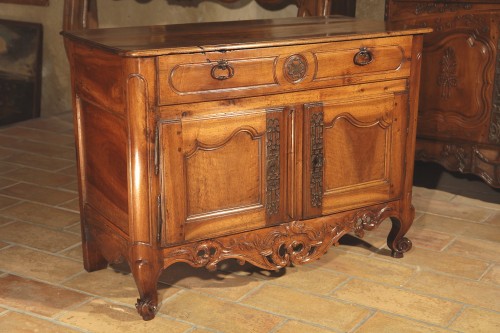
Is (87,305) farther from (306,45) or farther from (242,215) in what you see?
(306,45)

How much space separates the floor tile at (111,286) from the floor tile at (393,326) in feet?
2.51

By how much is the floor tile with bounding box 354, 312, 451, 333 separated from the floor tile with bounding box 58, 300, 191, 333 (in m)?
0.64

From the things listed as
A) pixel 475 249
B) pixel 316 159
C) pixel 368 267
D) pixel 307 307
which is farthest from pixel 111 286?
pixel 475 249

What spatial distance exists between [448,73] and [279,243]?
5.21 ft

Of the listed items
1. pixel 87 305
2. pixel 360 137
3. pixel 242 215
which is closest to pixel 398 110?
pixel 360 137

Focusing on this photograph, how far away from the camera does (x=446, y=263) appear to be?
11.9 ft

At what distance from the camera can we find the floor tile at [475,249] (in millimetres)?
3713

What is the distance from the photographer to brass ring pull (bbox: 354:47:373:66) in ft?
10.6

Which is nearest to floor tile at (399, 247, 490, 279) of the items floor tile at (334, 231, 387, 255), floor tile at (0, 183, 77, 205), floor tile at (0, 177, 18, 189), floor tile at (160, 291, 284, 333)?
floor tile at (334, 231, 387, 255)

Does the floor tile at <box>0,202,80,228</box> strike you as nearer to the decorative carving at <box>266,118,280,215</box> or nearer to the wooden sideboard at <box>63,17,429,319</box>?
the wooden sideboard at <box>63,17,429,319</box>

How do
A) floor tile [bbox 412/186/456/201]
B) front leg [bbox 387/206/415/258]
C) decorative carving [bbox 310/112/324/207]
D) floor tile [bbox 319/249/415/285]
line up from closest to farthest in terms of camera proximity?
decorative carving [bbox 310/112/324/207] < floor tile [bbox 319/249/415/285] < front leg [bbox 387/206/415/258] < floor tile [bbox 412/186/456/201]

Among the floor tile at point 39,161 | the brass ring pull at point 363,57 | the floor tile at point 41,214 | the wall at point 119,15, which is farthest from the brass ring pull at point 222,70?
the wall at point 119,15

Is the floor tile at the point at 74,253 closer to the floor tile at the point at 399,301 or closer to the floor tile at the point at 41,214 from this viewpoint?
the floor tile at the point at 41,214

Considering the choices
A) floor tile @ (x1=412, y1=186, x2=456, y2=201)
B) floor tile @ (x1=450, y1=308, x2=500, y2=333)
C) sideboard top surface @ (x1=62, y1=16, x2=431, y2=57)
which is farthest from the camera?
floor tile @ (x1=412, y1=186, x2=456, y2=201)
